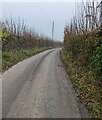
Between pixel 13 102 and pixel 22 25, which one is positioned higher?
pixel 22 25

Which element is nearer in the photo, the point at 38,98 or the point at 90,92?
the point at 38,98

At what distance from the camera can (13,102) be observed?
979 centimetres

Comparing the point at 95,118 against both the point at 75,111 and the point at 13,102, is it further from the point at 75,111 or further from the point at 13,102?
the point at 13,102

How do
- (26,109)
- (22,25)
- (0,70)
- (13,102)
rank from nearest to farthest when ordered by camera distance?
(26,109), (13,102), (0,70), (22,25)

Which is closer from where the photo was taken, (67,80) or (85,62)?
(67,80)

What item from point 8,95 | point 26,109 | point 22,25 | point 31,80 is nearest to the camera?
point 26,109

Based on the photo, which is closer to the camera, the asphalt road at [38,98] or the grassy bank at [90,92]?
the asphalt road at [38,98]

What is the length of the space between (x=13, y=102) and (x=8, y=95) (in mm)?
1105

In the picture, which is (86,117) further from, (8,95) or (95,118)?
(8,95)

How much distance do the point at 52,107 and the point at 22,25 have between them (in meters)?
38.5

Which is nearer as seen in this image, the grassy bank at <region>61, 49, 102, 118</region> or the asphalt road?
the asphalt road

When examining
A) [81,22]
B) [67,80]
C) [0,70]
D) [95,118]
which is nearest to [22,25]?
[81,22]

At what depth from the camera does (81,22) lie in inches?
1102

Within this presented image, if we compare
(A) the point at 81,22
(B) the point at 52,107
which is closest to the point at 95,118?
(B) the point at 52,107
